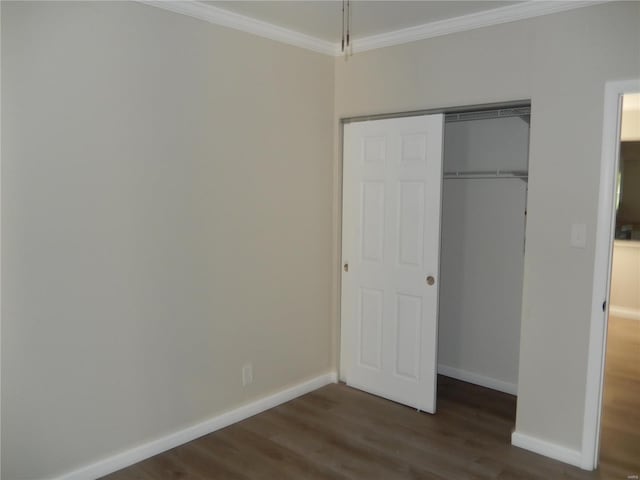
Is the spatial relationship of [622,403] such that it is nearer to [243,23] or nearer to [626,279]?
[626,279]

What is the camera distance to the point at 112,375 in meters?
2.72

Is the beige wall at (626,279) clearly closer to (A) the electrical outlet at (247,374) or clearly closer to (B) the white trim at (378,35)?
(B) the white trim at (378,35)

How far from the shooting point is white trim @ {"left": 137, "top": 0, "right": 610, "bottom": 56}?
2812mm

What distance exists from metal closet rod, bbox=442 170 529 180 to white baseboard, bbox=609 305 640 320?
3427 mm

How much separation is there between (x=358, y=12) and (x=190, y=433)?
2793 mm

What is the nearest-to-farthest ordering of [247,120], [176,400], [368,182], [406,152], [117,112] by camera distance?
[117,112]
[176,400]
[247,120]
[406,152]
[368,182]

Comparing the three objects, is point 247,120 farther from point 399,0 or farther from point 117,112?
point 399,0

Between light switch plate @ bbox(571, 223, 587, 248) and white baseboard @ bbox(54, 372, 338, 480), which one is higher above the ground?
light switch plate @ bbox(571, 223, 587, 248)

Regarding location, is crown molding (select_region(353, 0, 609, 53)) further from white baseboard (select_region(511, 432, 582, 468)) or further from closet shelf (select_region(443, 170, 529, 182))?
white baseboard (select_region(511, 432, 582, 468))

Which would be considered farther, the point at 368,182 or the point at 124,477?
the point at 368,182

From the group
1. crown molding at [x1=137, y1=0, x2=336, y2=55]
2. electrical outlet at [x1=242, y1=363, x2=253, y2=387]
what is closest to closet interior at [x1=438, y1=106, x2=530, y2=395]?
crown molding at [x1=137, y1=0, x2=336, y2=55]

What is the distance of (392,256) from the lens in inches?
145

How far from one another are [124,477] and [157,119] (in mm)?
1973

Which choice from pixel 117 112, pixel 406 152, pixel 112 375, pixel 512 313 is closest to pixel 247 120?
pixel 117 112
